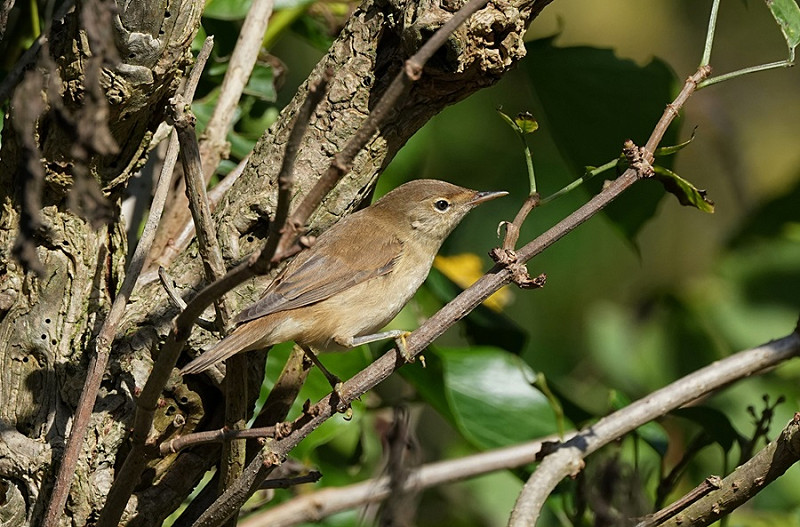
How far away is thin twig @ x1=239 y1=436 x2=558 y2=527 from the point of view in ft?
9.16

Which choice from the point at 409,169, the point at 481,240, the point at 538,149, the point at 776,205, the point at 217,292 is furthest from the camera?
the point at 538,149

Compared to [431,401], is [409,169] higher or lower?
higher

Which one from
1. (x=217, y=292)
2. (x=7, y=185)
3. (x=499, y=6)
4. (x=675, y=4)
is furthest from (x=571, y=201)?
(x=675, y=4)

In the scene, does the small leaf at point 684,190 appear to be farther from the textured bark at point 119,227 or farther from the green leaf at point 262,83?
the green leaf at point 262,83

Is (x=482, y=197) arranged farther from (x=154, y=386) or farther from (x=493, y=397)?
(x=154, y=386)

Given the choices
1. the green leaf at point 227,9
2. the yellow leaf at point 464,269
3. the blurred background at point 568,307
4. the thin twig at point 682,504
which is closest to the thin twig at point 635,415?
the blurred background at point 568,307

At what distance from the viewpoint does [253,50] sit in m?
2.78

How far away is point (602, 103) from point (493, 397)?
101 cm

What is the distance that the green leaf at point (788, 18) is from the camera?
2.09 meters

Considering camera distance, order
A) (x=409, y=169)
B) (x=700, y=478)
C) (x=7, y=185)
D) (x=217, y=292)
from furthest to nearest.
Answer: (x=700, y=478), (x=409, y=169), (x=7, y=185), (x=217, y=292)

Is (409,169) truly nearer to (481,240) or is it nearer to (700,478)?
(481,240)

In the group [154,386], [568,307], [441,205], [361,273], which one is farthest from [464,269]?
[154,386]

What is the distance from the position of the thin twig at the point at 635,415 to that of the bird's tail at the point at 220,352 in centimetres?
75

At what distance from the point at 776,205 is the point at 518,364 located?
1597 mm
